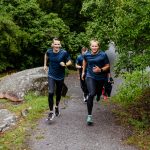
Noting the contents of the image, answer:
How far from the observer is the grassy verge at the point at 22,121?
33.7 feet

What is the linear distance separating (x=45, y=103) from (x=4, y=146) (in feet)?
14.8

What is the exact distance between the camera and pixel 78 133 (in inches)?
428

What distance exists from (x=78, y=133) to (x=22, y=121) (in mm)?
2070

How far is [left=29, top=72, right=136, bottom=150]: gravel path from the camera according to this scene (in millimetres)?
10008

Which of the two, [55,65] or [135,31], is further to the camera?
[55,65]

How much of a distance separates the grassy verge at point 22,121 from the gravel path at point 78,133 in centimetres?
23

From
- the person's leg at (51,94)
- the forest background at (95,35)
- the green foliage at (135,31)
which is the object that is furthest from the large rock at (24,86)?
the green foliage at (135,31)

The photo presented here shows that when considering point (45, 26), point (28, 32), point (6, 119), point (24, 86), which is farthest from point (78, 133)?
point (45, 26)

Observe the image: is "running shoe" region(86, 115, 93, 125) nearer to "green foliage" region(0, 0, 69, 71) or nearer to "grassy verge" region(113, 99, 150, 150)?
"grassy verge" region(113, 99, 150, 150)

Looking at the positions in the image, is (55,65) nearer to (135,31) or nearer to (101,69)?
(101,69)

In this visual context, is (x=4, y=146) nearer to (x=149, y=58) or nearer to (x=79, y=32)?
(x=149, y=58)

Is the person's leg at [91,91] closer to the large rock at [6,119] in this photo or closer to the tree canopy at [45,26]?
the tree canopy at [45,26]

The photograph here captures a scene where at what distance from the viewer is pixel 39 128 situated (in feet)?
37.4

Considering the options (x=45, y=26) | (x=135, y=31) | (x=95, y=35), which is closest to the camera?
(x=135, y=31)
